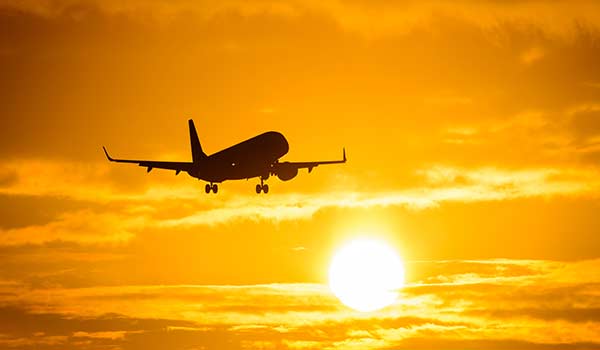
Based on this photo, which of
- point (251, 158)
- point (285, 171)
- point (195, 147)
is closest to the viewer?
point (251, 158)

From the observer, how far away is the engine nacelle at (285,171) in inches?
5369

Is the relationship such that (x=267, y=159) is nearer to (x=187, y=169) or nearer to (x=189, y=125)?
(x=187, y=169)

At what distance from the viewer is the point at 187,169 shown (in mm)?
137750

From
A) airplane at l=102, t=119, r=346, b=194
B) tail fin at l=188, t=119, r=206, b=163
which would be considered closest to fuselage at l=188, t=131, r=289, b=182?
airplane at l=102, t=119, r=346, b=194

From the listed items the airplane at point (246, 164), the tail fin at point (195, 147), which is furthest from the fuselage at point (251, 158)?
the tail fin at point (195, 147)

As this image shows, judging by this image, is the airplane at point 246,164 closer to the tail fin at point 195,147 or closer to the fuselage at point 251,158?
the fuselage at point 251,158

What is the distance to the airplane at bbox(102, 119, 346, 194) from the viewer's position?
130125mm

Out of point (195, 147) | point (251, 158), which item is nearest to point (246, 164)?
point (251, 158)

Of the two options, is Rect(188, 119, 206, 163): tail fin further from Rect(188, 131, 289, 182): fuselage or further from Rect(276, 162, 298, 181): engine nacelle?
Rect(276, 162, 298, 181): engine nacelle

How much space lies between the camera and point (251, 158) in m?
130

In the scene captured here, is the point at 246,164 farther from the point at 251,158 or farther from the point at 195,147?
the point at 195,147

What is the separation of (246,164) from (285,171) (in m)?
8.46

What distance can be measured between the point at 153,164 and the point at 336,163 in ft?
82.9

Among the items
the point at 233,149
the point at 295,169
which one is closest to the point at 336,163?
the point at 295,169
